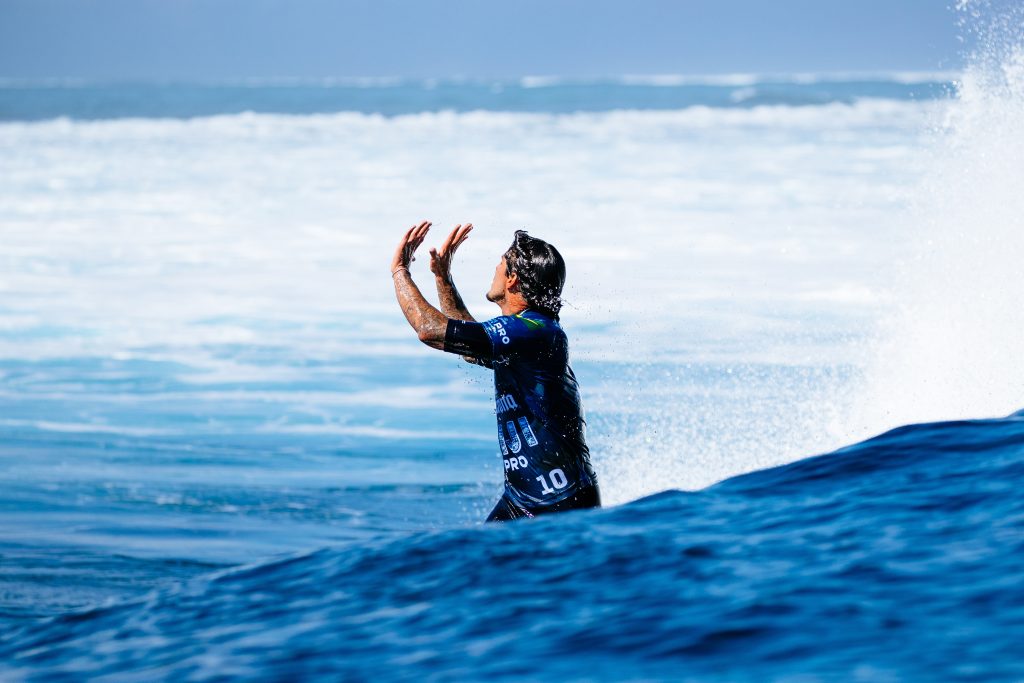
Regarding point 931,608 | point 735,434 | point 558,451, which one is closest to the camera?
point 931,608

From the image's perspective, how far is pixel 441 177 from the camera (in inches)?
1161

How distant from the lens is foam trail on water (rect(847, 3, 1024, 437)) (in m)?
9.74

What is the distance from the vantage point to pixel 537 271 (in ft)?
18.5

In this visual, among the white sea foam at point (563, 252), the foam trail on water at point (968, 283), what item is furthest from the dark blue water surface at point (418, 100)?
the foam trail on water at point (968, 283)

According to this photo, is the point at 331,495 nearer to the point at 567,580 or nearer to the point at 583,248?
the point at 567,580

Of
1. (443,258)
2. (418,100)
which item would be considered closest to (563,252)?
(443,258)

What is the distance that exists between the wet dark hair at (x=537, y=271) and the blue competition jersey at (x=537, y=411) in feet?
0.19

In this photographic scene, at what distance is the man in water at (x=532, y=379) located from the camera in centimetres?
560

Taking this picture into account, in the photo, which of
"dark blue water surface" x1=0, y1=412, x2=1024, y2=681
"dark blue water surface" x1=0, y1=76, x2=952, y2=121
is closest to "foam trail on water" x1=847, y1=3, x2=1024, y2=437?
"dark blue water surface" x1=0, y1=412, x2=1024, y2=681

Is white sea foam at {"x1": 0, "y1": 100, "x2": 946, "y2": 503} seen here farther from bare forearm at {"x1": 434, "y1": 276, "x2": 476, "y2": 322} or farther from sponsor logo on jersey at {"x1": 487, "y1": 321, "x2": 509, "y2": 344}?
sponsor logo on jersey at {"x1": 487, "y1": 321, "x2": 509, "y2": 344}

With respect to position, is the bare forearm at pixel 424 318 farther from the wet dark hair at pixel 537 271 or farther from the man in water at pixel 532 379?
the wet dark hair at pixel 537 271

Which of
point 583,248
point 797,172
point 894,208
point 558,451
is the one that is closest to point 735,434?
point 558,451

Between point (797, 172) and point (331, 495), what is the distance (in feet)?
69.4

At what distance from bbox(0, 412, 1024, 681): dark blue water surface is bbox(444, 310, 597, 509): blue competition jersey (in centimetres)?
22
